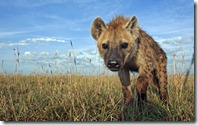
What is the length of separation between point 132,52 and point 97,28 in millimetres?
407

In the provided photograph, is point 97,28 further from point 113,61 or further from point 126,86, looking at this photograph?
point 126,86

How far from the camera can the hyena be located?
3406 mm

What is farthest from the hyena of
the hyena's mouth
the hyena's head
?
the hyena's mouth

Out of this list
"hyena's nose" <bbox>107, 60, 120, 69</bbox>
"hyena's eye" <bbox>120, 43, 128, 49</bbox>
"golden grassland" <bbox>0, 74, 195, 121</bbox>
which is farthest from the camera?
"hyena's eye" <bbox>120, 43, 128, 49</bbox>

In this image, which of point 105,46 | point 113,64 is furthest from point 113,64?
point 105,46

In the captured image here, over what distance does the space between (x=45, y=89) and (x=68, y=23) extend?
70cm

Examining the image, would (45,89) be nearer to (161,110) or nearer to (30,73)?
(30,73)

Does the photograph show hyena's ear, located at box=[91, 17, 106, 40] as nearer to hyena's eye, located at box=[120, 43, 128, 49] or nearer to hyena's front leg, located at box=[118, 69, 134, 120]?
hyena's eye, located at box=[120, 43, 128, 49]

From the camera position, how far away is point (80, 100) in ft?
11.3

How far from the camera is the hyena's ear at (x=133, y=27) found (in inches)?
134

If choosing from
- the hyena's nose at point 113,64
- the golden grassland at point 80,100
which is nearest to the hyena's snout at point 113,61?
the hyena's nose at point 113,64

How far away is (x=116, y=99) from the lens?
348 centimetres

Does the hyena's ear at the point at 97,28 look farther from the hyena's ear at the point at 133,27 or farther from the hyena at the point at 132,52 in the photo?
the hyena's ear at the point at 133,27

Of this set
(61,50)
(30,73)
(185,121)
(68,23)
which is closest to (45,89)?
(30,73)
